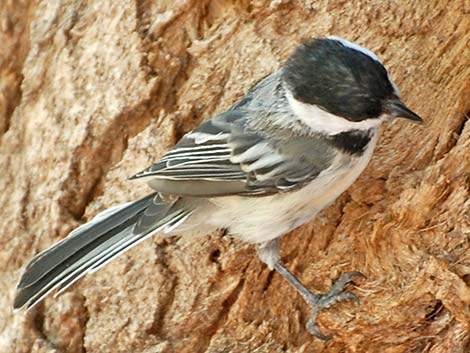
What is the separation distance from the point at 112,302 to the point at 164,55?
878mm

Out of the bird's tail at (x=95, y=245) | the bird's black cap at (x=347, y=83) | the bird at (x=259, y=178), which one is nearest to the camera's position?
the bird's black cap at (x=347, y=83)

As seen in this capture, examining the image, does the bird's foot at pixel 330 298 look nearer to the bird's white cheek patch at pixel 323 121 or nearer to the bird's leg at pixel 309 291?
the bird's leg at pixel 309 291

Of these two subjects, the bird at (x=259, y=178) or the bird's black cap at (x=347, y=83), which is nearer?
the bird's black cap at (x=347, y=83)

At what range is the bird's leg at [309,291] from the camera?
92.8 inches

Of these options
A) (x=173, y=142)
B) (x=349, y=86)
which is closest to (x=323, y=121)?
(x=349, y=86)

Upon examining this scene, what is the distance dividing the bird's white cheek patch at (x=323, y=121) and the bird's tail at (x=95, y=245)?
481 millimetres

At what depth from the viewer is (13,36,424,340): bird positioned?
2330 millimetres

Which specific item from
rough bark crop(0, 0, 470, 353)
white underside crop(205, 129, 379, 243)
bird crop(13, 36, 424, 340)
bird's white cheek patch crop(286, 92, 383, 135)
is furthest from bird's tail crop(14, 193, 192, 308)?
bird's white cheek patch crop(286, 92, 383, 135)

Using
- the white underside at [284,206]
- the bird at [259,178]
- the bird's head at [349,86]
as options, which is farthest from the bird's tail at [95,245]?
the bird's head at [349,86]

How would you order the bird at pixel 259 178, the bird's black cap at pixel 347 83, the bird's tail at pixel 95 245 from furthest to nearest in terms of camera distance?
the bird's tail at pixel 95 245, the bird at pixel 259 178, the bird's black cap at pixel 347 83

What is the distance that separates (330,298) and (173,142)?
2.58ft

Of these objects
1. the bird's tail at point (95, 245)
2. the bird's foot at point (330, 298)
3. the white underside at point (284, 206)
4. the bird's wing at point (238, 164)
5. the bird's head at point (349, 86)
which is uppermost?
the bird's head at point (349, 86)

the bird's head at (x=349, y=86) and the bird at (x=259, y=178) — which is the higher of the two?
the bird's head at (x=349, y=86)

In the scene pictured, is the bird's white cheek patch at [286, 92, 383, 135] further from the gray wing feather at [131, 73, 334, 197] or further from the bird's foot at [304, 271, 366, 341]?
the bird's foot at [304, 271, 366, 341]
